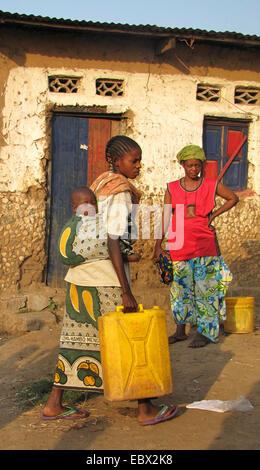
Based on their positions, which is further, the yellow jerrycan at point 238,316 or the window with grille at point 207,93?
the window with grille at point 207,93

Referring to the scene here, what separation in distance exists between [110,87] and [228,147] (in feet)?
6.11

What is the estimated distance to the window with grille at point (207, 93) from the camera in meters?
7.50

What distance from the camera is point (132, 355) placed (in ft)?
9.66

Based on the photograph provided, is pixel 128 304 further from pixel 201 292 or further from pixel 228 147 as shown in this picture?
pixel 228 147

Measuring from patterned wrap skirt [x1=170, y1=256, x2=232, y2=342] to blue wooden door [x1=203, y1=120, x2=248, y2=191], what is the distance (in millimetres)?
2874

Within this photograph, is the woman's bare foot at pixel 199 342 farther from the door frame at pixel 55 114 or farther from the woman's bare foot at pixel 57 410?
the door frame at pixel 55 114

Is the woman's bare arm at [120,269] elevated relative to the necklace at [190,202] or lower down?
lower down

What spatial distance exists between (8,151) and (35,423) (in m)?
4.33

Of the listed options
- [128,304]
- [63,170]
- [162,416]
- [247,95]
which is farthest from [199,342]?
[247,95]

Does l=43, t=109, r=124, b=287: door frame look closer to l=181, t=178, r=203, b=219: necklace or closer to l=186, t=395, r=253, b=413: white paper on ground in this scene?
l=181, t=178, r=203, b=219: necklace

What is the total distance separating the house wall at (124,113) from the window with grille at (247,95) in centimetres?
11

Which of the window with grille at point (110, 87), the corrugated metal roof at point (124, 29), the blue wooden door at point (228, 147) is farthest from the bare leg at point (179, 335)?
the corrugated metal roof at point (124, 29)

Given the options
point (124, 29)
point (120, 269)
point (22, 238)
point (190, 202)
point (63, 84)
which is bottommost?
point (120, 269)
